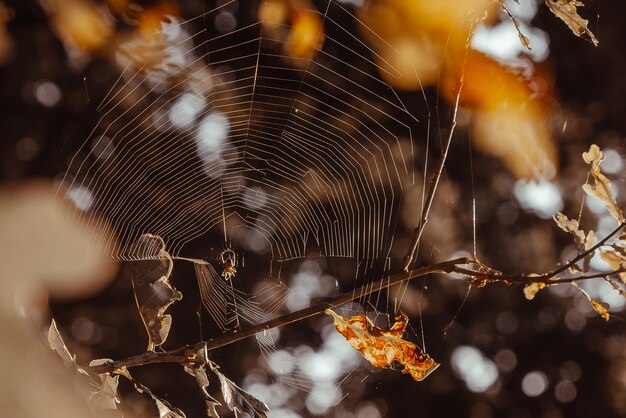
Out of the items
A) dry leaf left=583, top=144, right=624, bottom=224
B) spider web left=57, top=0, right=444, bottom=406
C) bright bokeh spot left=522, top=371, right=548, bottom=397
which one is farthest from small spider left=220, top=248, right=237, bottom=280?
bright bokeh spot left=522, top=371, right=548, bottom=397

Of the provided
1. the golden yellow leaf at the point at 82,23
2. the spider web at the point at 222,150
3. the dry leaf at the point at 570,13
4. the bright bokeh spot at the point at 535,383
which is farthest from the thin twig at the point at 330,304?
the bright bokeh spot at the point at 535,383

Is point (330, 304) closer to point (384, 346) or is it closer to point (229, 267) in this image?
point (384, 346)

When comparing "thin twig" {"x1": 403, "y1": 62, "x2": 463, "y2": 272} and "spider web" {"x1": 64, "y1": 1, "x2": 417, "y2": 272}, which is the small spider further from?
"thin twig" {"x1": 403, "y1": 62, "x2": 463, "y2": 272}

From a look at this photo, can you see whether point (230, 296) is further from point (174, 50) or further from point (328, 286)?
point (328, 286)

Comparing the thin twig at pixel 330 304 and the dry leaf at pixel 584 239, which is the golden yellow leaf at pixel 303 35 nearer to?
the dry leaf at pixel 584 239

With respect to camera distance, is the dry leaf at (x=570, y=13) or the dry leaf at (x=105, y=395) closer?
the dry leaf at (x=105, y=395)

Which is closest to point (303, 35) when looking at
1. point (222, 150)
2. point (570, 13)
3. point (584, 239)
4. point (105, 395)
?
point (222, 150)
